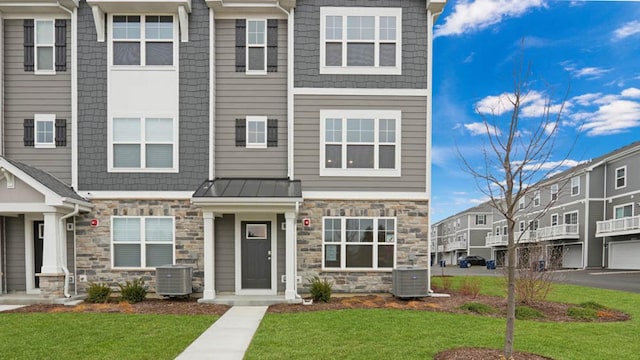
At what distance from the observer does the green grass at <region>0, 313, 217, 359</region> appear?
6.01 m

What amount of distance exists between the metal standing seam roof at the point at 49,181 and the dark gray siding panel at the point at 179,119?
486 millimetres

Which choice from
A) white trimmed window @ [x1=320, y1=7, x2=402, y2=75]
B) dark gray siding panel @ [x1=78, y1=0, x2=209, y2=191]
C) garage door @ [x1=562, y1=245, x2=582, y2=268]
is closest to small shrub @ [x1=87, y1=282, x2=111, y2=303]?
dark gray siding panel @ [x1=78, y1=0, x2=209, y2=191]

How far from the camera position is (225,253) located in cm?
1155

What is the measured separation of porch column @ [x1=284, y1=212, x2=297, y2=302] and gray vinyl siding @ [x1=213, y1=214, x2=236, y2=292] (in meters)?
1.85

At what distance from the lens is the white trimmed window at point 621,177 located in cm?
2655

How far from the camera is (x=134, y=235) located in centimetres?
1149

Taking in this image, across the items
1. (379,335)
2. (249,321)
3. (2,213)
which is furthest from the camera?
(2,213)

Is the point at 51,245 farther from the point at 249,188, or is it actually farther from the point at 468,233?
the point at 468,233

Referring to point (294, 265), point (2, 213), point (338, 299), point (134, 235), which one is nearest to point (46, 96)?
point (2, 213)

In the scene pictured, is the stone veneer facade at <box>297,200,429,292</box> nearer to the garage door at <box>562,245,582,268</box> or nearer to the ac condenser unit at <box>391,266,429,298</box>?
the ac condenser unit at <box>391,266,429,298</box>

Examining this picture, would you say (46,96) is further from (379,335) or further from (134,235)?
(379,335)

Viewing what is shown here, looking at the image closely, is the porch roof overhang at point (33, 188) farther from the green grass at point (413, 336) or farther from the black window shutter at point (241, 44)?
the green grass at point (413, 336)

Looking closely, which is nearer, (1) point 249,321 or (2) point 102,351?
(2) point 102,351

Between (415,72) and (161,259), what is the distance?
30.7 ft
